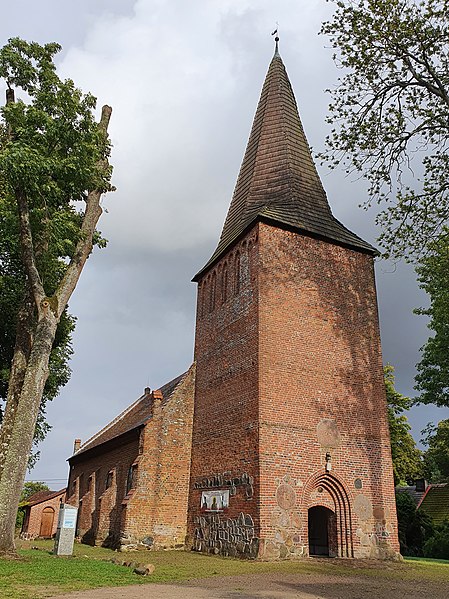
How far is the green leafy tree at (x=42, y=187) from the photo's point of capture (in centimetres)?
1345

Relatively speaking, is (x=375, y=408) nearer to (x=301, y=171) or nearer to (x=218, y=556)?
(x=218, y=556)

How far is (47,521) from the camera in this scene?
133 ft

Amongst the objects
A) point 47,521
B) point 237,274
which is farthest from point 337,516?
point 47,521

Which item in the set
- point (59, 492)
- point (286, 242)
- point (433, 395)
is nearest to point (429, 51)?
point (286, 242)

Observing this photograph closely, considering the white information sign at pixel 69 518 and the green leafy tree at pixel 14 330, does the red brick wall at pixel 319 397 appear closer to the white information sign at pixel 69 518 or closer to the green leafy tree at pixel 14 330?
the white information sign at pixel 69 518

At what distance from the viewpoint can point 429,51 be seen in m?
13.4

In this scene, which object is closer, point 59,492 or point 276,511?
point 276,511

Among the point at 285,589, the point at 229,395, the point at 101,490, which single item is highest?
the point at 229,395

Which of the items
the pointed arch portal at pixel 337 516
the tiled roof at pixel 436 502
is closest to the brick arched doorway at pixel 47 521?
the tiled roof at pixel 436 502

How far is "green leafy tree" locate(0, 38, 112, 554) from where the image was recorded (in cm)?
1345

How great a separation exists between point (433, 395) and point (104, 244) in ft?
59.3

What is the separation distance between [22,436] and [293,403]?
25.9 feet

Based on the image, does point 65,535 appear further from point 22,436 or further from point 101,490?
point 101,490

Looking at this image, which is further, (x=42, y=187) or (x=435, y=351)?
(x=435, y=351)
